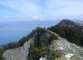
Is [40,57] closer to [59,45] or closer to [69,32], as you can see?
[59,45]

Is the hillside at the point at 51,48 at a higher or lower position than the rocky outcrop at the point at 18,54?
higher

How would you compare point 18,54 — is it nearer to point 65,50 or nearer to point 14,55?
point 14,55

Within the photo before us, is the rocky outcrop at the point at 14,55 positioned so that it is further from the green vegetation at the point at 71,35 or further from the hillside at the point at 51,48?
the green vegetation at the point at 71,35

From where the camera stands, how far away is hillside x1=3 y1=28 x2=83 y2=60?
54781 mm

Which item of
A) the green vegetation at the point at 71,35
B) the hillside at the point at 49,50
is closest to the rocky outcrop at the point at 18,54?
the hillside at the point at 49,50

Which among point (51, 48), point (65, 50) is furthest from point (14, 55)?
point (65, 50)

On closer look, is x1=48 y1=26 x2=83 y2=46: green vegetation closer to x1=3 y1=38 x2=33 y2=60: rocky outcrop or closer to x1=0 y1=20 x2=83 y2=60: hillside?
x1=0 y1=20 x2=83 y2=60: hillside

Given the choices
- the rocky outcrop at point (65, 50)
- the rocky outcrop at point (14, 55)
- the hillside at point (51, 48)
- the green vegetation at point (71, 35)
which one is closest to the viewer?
the rocky outcrop at point (65, 50)

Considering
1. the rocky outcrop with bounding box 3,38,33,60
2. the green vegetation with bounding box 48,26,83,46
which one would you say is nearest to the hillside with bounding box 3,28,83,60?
the rocky outcrop with bounding box 3,38,33,60

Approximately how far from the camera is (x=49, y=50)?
59188 mm

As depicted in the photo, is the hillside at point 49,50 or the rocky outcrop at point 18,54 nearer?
the hillside at point 49,50

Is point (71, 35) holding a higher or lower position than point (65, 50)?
higher

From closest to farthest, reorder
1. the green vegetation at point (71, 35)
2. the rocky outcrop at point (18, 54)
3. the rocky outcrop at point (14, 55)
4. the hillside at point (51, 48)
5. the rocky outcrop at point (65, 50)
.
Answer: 1. the rocky outcrop at point (65, 50)
2. the hillside at point (51, 48)
3. the rocky outcrop at point (14, 55)
4. the rocky outcrop at point (18, 54)
5. the green vegetation at point (71, 35)

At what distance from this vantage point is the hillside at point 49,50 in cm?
5478
